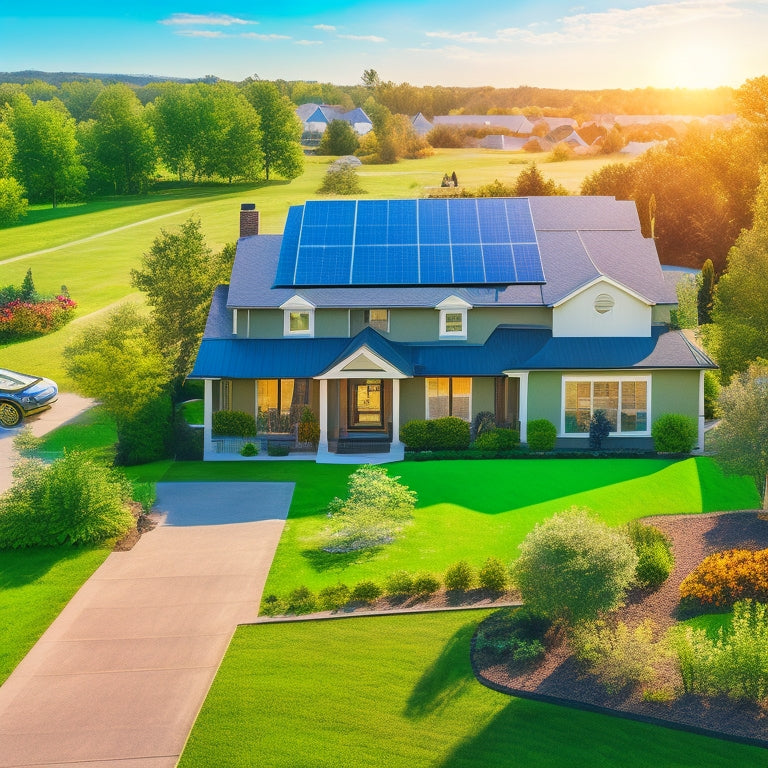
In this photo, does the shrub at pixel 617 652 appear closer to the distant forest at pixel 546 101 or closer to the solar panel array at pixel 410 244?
the solar panel array at pixel 410 244

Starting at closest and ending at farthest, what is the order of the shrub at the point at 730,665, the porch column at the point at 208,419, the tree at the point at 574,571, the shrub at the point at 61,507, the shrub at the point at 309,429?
1. the shrub at the point at 730,665
2. the tree at the point at 574,571
3. the shrub at the point at 61,507
4. the porch column at the point at 208,419
5. the shrub at the point at 309,429

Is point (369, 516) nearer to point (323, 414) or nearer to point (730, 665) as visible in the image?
point (730, 665)

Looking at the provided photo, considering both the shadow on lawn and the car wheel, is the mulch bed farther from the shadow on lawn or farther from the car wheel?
the car wheel

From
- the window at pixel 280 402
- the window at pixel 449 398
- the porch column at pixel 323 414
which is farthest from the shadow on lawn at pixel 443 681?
the window at pixel 280 402

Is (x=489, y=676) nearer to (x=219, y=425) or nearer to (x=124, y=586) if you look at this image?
(x=124, y=586)

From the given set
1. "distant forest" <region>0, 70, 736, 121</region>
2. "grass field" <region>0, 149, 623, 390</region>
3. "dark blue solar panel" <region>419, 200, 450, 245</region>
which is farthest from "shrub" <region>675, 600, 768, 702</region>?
"distant forest" <region>0, 70, 736, 121</region>

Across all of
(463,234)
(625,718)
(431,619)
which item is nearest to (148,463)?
(463,234)

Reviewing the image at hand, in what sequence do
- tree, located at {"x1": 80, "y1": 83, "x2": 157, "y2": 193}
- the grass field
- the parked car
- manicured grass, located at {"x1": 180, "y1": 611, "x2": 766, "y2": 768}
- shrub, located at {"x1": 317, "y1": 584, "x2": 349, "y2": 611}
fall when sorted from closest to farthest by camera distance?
manicured grass, located at {"x1": 180, "y1": 611, "x2": 766, "y2": 768}
shrub, located at {"x1": 317, "y1": 584, "x2": 349, "y2": 611}
the parked car
the grass field
tree, located at {"x1": 80, "y1": 83, "x2": 157, "y2": 193}
